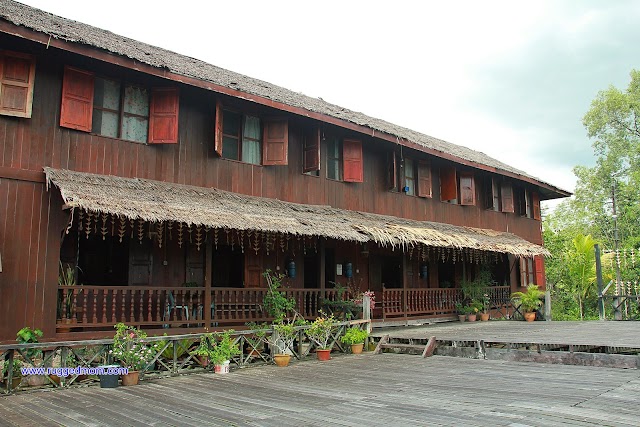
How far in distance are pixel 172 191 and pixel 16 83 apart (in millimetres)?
2941

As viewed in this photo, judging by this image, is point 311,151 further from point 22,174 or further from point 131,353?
point 131,353

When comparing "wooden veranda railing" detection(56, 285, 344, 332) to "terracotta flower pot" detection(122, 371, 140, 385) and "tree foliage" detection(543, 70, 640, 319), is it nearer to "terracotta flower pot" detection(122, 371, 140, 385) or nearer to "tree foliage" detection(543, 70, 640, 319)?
"terracotta flower pot" detection(122, 371, 140, 385)

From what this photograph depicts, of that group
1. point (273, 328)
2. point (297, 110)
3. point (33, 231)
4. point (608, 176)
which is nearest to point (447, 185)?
point (297, 110)

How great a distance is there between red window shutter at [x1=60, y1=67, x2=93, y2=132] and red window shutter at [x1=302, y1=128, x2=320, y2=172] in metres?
4.72

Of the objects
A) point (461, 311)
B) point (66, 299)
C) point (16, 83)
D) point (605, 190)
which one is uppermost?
point (605, 190)

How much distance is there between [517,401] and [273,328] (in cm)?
497

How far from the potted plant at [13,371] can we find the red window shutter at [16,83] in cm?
375

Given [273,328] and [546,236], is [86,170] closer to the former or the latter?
[273,328]

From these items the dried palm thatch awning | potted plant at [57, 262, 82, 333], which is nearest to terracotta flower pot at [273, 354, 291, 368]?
the dried palm thatch awning

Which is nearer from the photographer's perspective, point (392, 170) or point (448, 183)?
point (392, 170)

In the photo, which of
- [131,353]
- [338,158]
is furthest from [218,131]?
[131,353]

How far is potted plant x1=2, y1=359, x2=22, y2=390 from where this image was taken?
6936mm

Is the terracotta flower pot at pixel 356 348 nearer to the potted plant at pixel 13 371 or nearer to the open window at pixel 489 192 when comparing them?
the potted plant at pixel 13 371

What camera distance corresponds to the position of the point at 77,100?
29.3 feet
